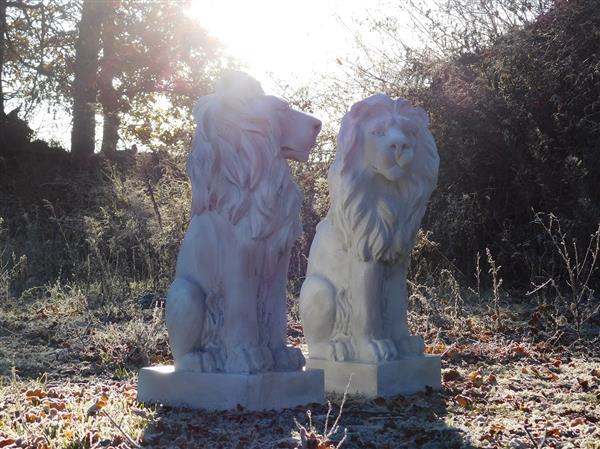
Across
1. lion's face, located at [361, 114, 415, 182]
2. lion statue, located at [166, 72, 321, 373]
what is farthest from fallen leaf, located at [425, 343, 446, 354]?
lion statue, located at [166, 72, 321, 373]

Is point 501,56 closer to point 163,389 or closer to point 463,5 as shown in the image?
point 463,5

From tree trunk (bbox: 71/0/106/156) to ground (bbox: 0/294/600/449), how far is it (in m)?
9.62

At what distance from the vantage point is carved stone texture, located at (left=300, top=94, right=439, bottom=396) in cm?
460

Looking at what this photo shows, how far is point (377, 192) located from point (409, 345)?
3.04 feet

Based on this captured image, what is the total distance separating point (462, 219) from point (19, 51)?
945 cm

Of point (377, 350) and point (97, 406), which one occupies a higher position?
point (377, 350)

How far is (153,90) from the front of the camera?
17.1 m

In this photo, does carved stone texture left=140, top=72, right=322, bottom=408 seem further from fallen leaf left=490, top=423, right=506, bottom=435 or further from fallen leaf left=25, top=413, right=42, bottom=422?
fallen leaf left=490, top=423, right=506, bottom=435

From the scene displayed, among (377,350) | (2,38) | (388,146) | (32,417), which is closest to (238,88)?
(388,146)

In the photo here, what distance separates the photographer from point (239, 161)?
13.2 ft

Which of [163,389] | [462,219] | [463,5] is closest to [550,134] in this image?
[462,219]

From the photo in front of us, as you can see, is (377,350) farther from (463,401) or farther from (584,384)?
(584,384)

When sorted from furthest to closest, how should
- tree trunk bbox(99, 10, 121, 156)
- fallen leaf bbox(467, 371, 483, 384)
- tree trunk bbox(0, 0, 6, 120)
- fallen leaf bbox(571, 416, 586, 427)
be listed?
tree trunk bbox(99, 10, 121, 156)
tree trunk bbox(0, 0, 6, 120)
fallen leaf bbox(467, 371, 483, 384)
fallen leaf bbox(571, 416, 586, 427)

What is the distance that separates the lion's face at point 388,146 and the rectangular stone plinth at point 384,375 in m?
1.05
